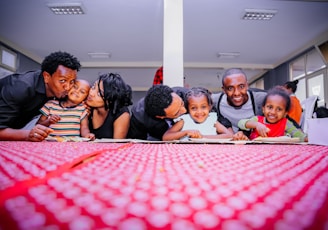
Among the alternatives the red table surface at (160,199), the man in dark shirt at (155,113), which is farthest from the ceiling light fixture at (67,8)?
the red table surface at (160,199)

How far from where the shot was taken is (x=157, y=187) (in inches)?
9.1

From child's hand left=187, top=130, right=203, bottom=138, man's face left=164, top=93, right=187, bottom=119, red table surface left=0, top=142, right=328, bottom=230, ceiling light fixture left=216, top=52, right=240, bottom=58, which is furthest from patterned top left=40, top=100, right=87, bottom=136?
ceiling light fixture left=216, top=52, right=240, bottom=58

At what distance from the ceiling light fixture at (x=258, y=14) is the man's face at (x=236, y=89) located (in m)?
2.40

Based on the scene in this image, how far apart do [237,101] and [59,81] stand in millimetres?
1317

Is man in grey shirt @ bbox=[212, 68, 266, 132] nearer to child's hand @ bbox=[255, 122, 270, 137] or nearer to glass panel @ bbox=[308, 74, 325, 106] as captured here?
child's hand @ bbox=[255, 122, 270, 137]

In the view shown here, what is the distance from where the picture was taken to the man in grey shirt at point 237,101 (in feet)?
5.77

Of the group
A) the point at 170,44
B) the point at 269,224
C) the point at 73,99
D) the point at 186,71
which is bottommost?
the point at 269,224

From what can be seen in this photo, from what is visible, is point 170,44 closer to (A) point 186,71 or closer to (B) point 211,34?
(B) point 211,34

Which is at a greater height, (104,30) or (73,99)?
(104,30)

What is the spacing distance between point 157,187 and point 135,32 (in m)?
4.53

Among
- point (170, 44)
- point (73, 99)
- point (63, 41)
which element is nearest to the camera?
point (73, 99)

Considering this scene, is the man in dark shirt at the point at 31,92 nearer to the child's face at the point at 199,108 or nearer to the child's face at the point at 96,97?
the child's face at the point at 96,97

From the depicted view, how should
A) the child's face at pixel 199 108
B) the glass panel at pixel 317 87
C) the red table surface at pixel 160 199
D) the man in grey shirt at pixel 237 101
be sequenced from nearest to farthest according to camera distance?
the red table surface at pixel 160 199 < the child's face at pixel 199 108 < the man in grey shirt at pixel 237 101 < the glass panel at pixel 317 87

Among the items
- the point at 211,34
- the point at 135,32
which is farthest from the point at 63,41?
the point at 211,34
